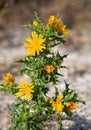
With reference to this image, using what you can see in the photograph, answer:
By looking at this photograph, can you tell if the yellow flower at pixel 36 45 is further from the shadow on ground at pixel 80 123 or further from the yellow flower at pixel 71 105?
the shadow on ground at pixel 80 123

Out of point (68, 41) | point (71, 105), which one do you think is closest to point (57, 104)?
point (71, 105)

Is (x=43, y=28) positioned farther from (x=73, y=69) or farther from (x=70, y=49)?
(x=70, y=49)

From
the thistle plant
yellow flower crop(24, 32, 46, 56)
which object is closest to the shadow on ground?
the thistle plant

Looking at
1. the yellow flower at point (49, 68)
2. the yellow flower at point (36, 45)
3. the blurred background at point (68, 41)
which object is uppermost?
the blurred background at point (68, 41)

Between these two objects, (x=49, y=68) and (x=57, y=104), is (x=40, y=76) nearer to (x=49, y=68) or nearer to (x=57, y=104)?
(x=49, y=68)

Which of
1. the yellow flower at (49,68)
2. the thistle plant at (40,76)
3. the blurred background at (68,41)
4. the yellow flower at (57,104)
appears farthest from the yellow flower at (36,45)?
the blurred background at (68,41)
